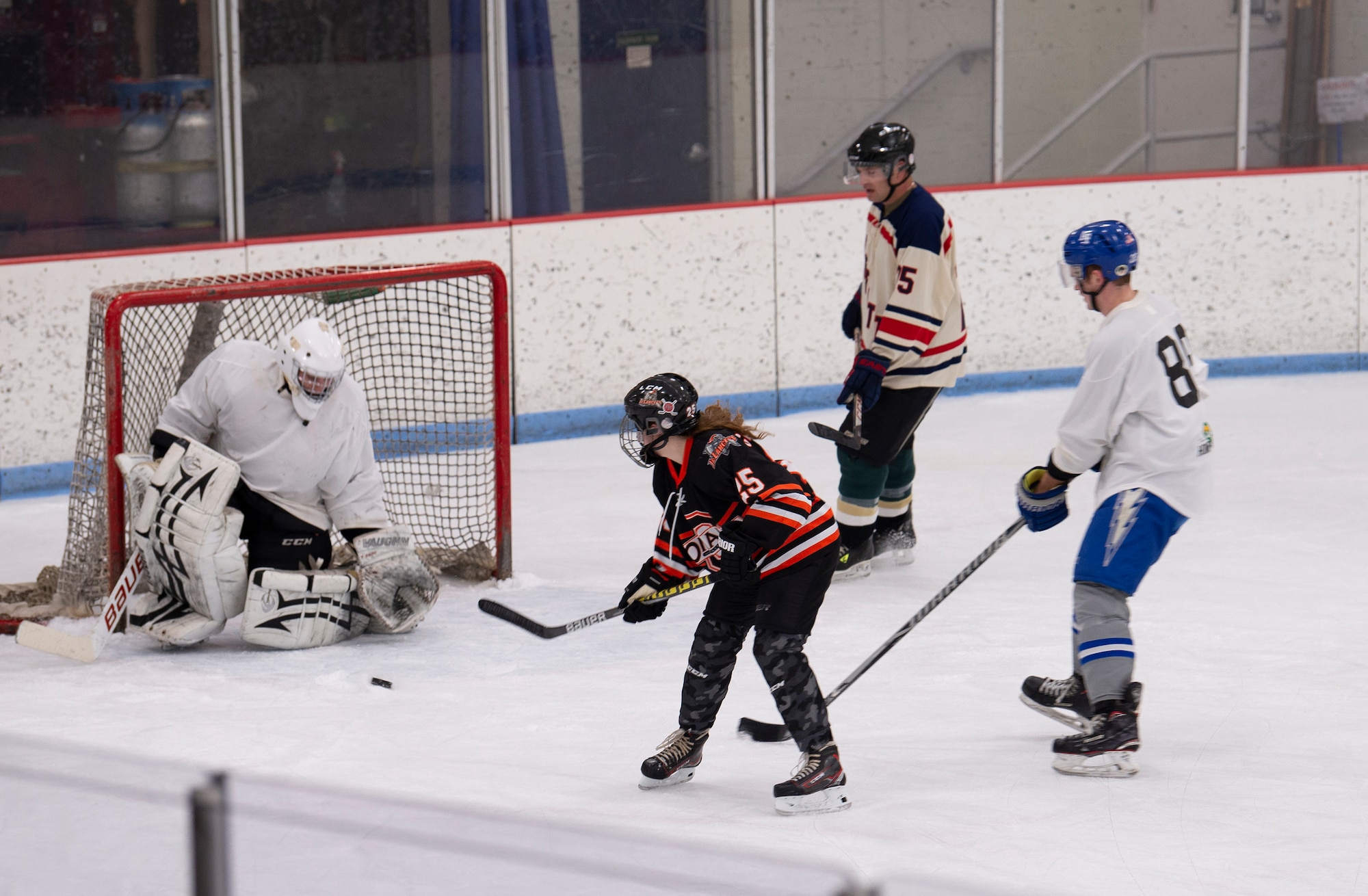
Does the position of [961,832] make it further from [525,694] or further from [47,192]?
[47,192]

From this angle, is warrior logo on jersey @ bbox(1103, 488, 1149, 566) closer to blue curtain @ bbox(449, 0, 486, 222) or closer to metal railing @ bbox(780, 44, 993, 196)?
blue curtain @ bbox(449, 0, 486, 222)

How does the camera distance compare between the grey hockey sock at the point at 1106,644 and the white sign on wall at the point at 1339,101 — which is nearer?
the grey hockey sock at the point at 1106,644

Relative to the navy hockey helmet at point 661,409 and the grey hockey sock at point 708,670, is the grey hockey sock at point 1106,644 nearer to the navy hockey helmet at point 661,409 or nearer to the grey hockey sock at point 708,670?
the grey hockey sock at point 708,670

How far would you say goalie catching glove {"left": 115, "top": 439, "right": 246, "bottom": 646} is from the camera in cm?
372

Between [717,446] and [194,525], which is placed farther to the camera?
[194,525]

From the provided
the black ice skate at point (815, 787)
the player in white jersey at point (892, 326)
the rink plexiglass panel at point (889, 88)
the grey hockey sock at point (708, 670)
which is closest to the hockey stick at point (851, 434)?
the player in white jersey at point (892, 326)

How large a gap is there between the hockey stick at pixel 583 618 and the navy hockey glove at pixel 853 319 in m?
1.31

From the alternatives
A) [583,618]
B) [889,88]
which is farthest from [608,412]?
[583,618]

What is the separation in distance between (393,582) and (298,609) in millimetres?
221

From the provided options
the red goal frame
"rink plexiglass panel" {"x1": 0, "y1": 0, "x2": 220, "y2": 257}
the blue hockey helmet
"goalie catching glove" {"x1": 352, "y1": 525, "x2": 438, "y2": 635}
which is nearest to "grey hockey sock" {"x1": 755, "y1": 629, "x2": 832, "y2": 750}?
the blue hockey helmet

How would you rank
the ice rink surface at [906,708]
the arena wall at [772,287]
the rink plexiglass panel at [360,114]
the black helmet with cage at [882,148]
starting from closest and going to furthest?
the ice rink surface at [906,708]
the black helmet with cage at [882,148]
the arena wall at [772,287]
the rink plexiglass panel at [360,114]

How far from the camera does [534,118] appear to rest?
6492mm

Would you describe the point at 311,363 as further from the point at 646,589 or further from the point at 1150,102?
the point at 1150,102

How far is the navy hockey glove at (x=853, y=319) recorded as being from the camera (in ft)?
14.9
